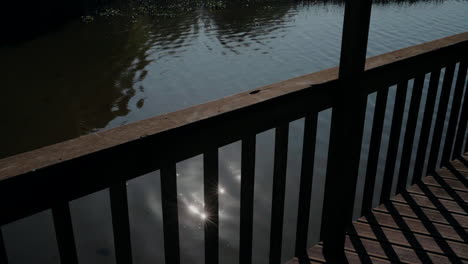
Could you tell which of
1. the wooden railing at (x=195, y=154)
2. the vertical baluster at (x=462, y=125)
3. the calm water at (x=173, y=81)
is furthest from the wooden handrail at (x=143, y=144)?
the calm water at (x=173, y=81)

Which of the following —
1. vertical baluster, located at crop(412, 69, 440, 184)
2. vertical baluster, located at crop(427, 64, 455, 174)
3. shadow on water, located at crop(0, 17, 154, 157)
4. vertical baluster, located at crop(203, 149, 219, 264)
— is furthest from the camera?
shadow on water, located at crop(0, 17, 154, 157)

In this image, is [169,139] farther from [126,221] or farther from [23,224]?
[23,224]

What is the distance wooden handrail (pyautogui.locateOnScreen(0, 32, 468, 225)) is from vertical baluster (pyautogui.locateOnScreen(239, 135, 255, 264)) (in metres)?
0.08

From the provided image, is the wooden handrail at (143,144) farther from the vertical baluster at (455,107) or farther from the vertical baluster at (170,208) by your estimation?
the vertical baluster at (455,107)

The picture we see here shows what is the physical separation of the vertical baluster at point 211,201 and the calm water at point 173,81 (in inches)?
116

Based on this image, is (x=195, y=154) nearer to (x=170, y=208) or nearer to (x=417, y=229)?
(x=170, y=208)

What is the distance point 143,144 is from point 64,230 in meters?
0.38

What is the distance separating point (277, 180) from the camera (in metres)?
2.09

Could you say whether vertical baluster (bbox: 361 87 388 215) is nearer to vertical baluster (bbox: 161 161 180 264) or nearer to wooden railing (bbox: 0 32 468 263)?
wooden railing (bbox: 0 32 468 263)

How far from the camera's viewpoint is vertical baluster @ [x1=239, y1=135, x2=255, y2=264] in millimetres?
1858

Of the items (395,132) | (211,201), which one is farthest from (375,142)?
(211,201)

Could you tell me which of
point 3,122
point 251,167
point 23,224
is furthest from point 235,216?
point 3,122

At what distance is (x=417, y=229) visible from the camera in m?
2.76

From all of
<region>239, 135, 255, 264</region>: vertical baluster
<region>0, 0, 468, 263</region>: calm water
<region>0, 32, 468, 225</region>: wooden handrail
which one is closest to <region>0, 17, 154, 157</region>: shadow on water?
<region>0, 0, 468, 263</region>: calm water
